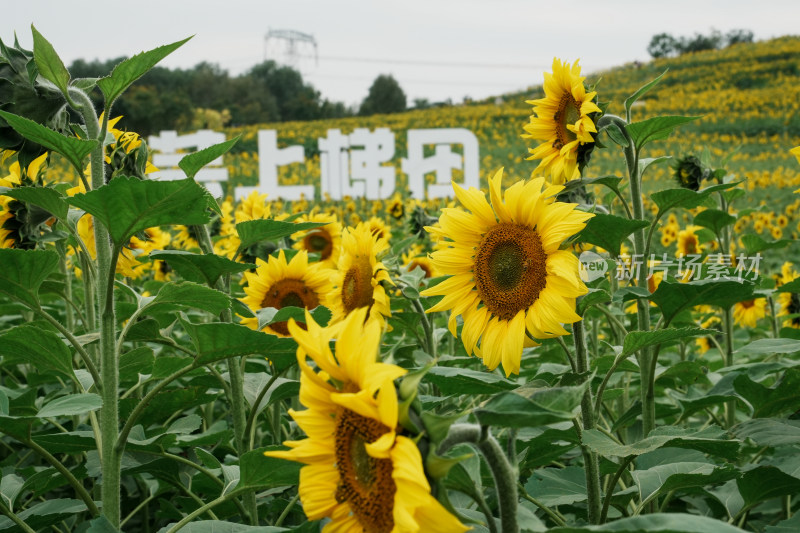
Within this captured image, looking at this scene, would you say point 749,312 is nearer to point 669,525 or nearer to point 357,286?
point 357,286

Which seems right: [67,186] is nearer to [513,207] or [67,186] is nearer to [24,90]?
[24,90]

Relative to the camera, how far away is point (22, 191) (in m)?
1.20

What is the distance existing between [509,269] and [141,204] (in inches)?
25.4

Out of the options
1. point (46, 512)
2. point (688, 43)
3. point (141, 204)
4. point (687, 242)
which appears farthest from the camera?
A: point (688, 43)

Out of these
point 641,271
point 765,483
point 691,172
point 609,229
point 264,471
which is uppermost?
point 691,172

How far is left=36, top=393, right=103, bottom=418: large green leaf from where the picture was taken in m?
1.10

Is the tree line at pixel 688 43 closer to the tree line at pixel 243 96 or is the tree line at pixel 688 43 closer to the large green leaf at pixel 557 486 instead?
the tree line at pixel 243 96

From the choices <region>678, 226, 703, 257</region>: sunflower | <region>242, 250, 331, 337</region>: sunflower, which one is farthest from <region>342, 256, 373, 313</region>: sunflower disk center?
<region>678, 226, 703, 257</region>: sunflower

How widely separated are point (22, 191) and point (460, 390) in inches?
31.7

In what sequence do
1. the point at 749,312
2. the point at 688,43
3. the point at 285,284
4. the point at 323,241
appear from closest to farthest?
the point at 285,284 → the point at 323,241 → the point at 749,312 → the point at 688,43

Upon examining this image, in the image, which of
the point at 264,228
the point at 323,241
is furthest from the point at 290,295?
the point at 323,241

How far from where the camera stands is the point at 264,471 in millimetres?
1084

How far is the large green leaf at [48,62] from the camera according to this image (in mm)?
1100

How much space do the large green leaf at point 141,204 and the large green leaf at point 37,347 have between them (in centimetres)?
22
